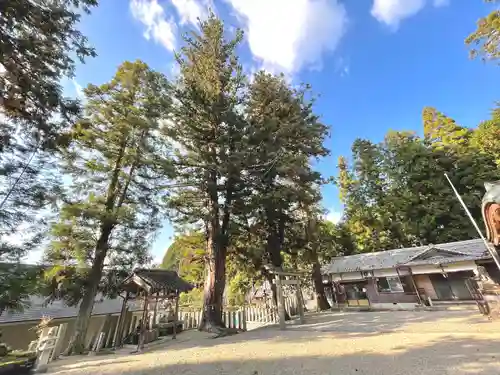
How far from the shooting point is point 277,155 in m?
10.7

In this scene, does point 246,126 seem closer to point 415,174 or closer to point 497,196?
point 497,196

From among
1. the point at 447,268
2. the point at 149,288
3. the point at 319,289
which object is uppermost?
the point at 447,268

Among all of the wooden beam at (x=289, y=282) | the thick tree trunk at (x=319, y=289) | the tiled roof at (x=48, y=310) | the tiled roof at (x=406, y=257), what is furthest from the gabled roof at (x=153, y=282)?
the tiled roof at (x=406, y=257)

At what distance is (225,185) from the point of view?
35.1ft

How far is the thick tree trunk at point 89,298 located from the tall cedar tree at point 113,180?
29mm

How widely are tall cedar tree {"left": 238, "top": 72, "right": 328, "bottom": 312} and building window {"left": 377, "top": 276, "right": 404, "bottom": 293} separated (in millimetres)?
6865

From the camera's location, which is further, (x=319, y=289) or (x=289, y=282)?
(x=319, y=289)

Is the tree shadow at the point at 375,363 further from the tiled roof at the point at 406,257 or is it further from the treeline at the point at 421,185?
the treeline at the point at 421,185

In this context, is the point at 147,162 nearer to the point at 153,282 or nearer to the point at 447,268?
the point at 153,282

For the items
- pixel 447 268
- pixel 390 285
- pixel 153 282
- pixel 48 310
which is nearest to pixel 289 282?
pixel 153 282

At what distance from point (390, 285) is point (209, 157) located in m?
14.4

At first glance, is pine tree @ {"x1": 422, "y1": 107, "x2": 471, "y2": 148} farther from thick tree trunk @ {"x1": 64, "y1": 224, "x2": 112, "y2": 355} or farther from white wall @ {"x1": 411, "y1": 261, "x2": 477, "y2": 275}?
thick tree trunk @ {"x1": 64, "y1": 224, "x2": 112, "y2": 355}

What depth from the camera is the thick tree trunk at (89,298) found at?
792 centimetres

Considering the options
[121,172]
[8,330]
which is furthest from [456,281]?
[8,330]
